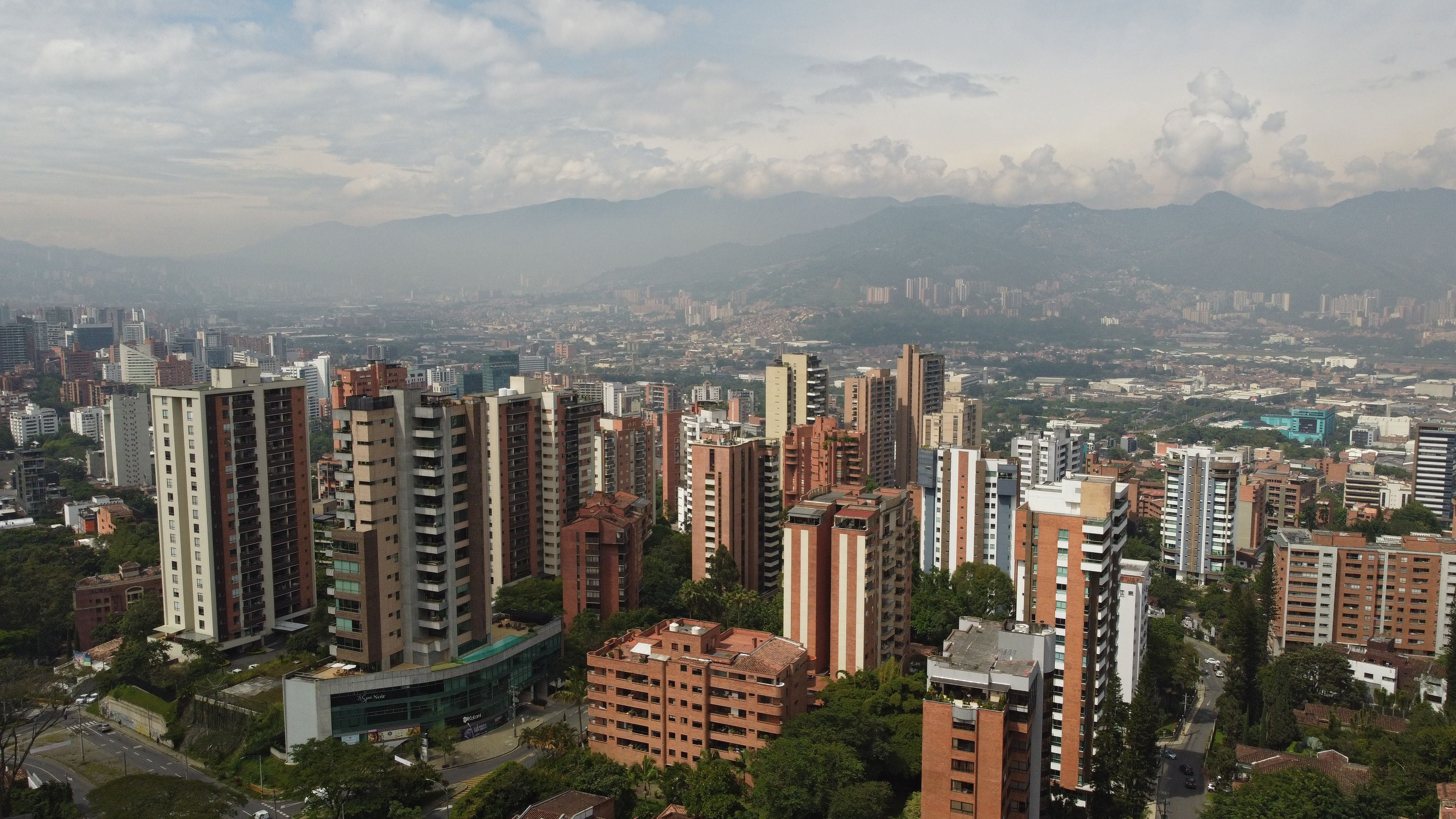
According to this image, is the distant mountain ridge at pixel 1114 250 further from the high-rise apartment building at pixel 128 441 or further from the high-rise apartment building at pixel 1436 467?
the high-rise apartment building at pixel 128 441

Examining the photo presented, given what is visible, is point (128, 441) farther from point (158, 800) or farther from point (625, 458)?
point (158, 800)

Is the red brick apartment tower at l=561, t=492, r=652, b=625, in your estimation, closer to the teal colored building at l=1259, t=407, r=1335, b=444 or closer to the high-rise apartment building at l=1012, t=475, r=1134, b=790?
the high-rise apartment building at l=1012, t=475, r=1134, b=790

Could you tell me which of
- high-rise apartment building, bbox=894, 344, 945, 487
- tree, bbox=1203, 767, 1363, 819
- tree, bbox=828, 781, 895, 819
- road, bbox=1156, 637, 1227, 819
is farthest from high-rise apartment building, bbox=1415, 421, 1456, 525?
tree, bbox=828, 781, 895, 819

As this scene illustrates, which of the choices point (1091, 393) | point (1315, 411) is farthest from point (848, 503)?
point (1091, 393)

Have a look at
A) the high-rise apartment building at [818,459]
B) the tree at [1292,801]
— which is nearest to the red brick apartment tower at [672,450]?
the high-rise apartment building at [818,459]

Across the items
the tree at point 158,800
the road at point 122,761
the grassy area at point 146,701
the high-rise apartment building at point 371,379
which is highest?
the high-rise apartment building at point 371,379
